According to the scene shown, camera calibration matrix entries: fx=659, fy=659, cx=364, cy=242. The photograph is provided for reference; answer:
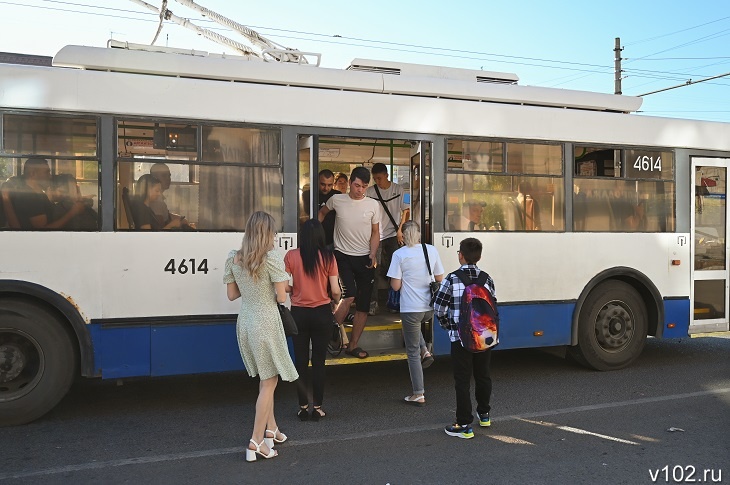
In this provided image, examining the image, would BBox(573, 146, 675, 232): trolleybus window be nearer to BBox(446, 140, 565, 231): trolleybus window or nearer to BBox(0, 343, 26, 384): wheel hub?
BBox(446, 140, 565, 231): trolleybus window

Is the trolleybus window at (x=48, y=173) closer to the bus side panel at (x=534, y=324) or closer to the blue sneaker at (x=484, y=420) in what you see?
the blue sneaker at (x=484, y=420)

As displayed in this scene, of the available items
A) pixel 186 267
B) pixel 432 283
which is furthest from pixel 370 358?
pixel 186 267

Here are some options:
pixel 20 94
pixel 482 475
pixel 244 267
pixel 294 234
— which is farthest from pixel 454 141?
pixel 20 94

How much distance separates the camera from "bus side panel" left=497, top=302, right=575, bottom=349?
23.7 ft

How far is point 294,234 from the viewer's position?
6.41 m

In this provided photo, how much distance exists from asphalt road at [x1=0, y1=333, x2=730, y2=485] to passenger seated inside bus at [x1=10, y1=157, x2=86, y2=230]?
5.79 ft

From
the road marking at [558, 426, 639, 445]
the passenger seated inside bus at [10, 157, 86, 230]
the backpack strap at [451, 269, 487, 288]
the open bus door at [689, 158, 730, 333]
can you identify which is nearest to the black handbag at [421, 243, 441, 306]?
the backpack strap at [451, 269, 487, 288]

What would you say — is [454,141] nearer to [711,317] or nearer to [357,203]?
[357,203]

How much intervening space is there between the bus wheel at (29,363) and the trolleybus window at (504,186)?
13.0ft

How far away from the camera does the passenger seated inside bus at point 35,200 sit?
18.3 ft

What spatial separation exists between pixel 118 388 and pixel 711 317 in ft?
23.3

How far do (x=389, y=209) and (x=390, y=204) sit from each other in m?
0.06

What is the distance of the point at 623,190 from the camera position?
7754 mm

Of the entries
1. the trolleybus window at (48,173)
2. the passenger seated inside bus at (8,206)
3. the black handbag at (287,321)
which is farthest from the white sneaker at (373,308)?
the passenger seated inside bus at (8,206)
